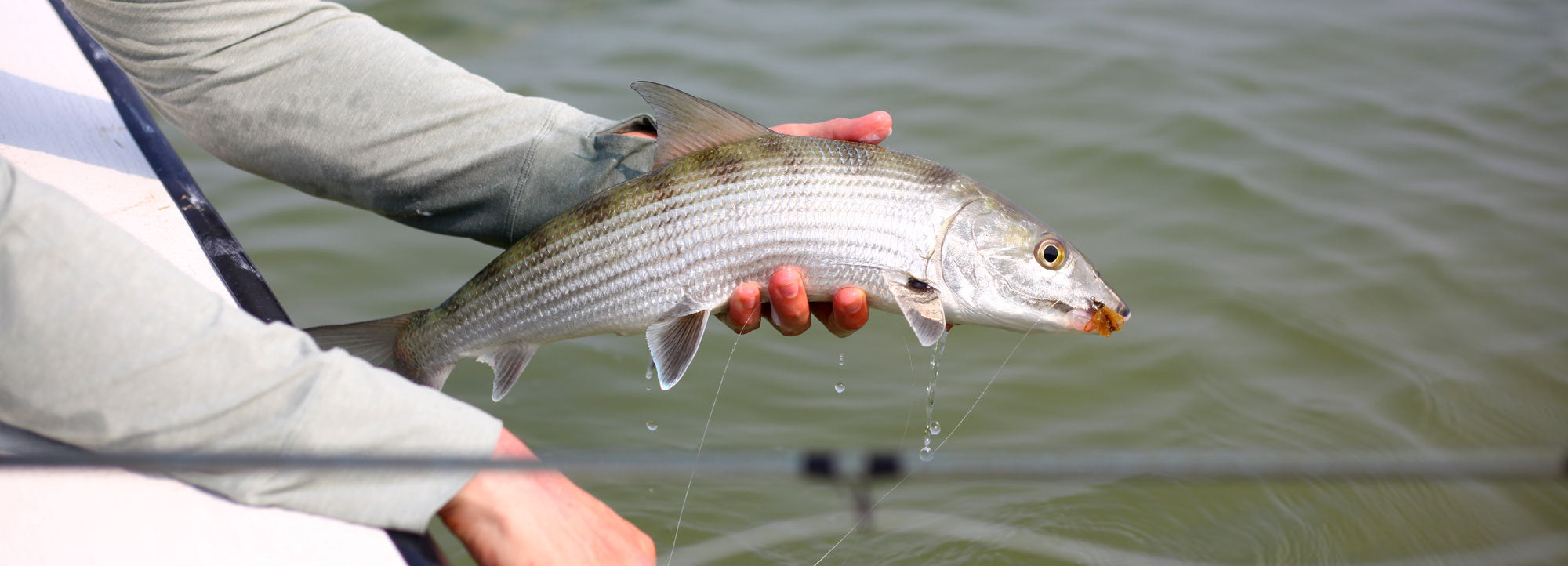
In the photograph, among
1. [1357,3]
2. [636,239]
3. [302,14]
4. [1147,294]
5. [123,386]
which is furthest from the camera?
[1357,3]

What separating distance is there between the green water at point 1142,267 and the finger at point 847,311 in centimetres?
42

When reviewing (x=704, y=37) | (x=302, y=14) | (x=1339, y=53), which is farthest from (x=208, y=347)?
(x=1339, y=53)

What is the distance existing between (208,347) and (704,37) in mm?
5097

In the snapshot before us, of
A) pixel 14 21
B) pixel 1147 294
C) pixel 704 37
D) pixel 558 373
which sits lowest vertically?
pixel 558 373

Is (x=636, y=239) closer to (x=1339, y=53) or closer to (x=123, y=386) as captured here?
(x=123, y=386)

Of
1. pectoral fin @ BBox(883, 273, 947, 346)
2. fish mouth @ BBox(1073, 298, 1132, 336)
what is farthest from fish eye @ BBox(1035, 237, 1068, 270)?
pectoral fin @ BBox(883, 273, 947, 346)

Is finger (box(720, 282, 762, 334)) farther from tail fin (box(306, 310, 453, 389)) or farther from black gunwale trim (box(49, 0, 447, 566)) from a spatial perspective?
black gunwale trim (box(49, 0, 447, 566))

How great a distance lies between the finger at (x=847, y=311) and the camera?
7.68ft

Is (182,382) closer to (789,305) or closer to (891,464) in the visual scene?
(891,464)

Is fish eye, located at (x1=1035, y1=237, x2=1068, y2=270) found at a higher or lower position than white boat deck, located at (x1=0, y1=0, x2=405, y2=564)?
higher

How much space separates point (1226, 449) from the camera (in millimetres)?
3453

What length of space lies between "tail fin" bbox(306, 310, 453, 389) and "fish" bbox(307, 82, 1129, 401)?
3 centimetres

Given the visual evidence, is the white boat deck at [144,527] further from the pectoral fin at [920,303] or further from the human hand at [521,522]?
the pectoral fin at [920,303]

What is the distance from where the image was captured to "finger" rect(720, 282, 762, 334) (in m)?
2.33
